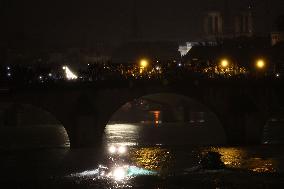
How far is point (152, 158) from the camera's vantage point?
298 feet

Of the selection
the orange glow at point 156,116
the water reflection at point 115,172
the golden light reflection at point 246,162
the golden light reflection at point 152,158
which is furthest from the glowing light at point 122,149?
the orange glow at point 156,116

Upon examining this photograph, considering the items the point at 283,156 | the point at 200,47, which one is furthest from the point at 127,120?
the point at 283,156

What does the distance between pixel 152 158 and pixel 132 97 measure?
11.7 m

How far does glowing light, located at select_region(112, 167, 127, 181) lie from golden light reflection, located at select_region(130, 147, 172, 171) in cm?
263

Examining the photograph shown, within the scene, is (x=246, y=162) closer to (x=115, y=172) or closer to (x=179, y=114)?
(x=115, y=172)

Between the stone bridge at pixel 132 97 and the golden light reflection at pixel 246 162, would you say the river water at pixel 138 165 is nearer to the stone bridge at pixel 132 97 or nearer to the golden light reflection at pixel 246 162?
the golden light reflection at pixel 246 162

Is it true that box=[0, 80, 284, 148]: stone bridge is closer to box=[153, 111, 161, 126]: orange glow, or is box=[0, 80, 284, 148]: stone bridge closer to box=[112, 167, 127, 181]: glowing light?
box=[112, 167, 127, 181]: glowing light

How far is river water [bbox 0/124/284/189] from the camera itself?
250ft

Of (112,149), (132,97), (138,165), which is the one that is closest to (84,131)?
(112,149)

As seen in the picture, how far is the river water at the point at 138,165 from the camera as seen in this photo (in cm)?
7631

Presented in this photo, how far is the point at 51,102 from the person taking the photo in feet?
322

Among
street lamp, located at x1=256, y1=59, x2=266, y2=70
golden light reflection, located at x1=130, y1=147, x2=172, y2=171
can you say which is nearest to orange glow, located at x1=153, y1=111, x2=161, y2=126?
street lamp, located at x1=256, y1=59, x2=266, y2=70

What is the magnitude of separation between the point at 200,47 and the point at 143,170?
9025 cm

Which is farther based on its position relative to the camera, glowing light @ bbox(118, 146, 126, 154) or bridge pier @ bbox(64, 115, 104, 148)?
bridge pier @ bbox(64, 115, 104, 148)
